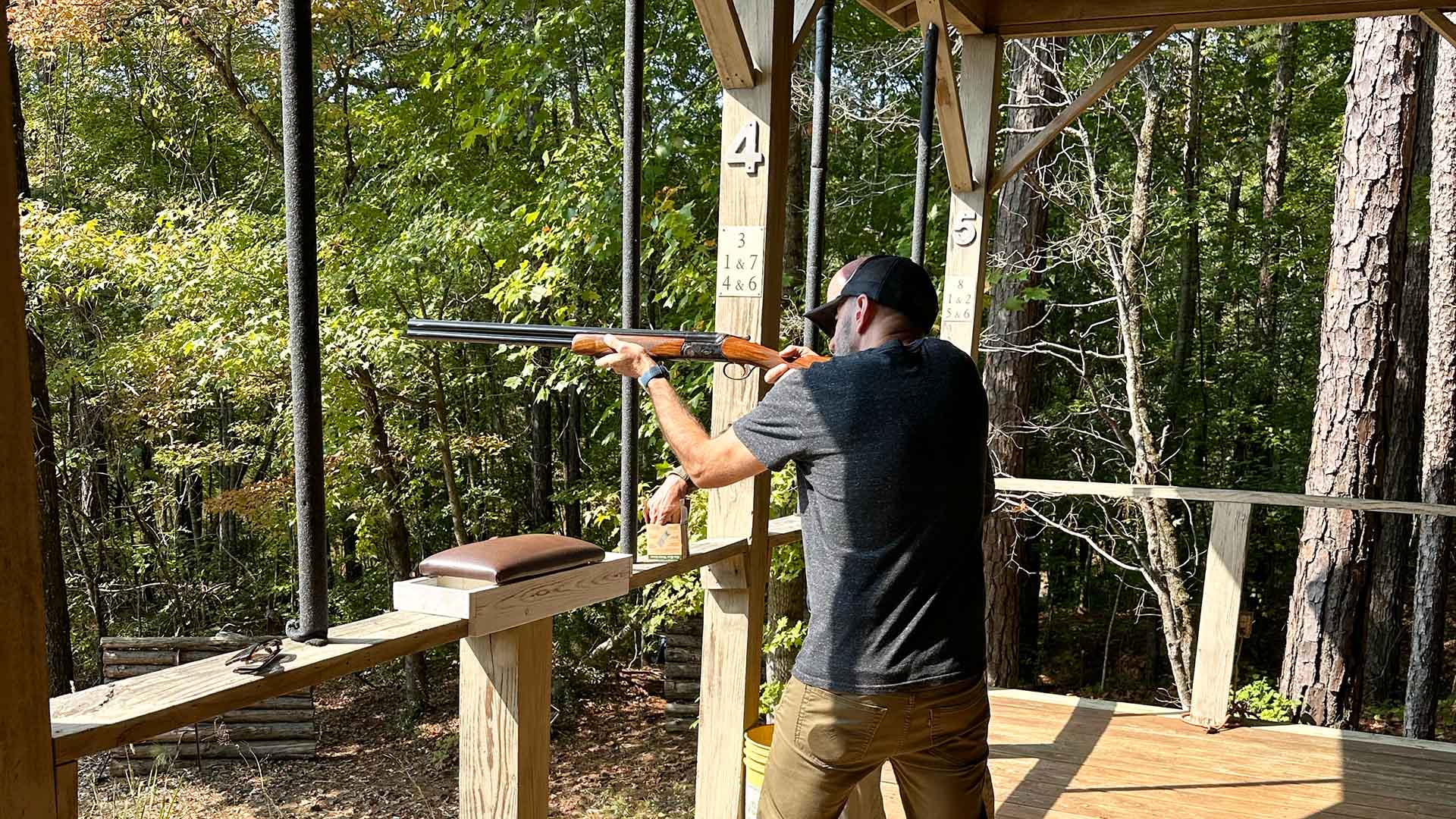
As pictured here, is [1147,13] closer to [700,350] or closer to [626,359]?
[700,350]

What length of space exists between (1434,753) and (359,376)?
24.1 ft

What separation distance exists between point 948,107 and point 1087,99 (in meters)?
0.68

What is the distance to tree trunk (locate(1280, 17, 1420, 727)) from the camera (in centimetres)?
616

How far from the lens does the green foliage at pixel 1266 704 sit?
6406 millimetres

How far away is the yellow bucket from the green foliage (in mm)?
4484

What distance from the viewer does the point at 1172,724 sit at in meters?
4.45

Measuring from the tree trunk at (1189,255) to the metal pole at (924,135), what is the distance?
309 inches

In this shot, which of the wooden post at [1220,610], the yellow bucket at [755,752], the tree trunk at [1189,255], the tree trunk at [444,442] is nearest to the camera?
the yellow bucket at [755,752]

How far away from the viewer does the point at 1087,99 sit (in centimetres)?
447

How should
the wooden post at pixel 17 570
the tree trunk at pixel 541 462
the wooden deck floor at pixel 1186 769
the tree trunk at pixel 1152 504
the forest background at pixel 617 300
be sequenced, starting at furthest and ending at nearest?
the tree trunk at pixel 541 462 → the tree trunk at pixel 1152 504 → the forest background at pixel 617 300 → the wooden deck floor at pixel 1186 769 → the wooden post at pixel 17 570

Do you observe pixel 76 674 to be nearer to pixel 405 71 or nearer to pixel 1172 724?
pixel 405 71

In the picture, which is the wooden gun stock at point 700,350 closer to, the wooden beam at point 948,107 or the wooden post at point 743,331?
the wooden post at point 743,331

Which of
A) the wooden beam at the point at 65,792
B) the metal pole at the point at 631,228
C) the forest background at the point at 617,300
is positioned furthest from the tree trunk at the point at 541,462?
the wooden beam at the point at 65,792

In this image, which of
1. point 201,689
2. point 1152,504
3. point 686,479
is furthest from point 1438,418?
point 201,689
